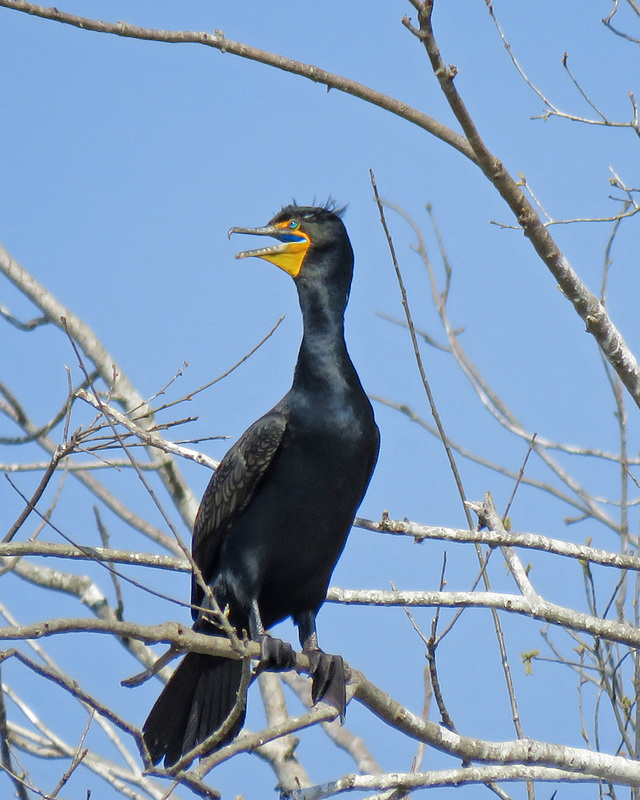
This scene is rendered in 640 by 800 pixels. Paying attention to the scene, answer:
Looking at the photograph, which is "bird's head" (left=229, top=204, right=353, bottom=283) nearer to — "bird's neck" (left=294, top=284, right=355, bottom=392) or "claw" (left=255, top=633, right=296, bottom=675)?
"bird's neck" (left=294, top=284, right=355, bottom=392)

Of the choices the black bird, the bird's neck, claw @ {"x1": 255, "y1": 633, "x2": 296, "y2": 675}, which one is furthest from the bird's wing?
claw @ {"x1": 255, "y1": 633, "x2": 296, "y2": 675}

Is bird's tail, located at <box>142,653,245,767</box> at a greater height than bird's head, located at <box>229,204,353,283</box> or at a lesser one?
lesser

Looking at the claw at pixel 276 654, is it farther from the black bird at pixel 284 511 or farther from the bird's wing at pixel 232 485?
the bird's wing at pixel 232 485

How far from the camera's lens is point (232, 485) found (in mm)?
3551

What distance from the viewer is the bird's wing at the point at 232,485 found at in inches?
137

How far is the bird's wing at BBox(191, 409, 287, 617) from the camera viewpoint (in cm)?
348

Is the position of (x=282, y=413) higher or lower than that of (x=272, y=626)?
higher

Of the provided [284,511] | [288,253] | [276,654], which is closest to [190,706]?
[276,654]

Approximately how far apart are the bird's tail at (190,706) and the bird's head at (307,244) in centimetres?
158

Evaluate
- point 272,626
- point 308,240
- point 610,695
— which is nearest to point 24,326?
point 308,240

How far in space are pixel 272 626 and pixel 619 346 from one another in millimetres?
1736

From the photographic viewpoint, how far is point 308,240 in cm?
385

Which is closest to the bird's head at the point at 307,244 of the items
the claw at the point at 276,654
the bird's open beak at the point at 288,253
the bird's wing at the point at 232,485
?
the bird's open beak at the point at 288,253

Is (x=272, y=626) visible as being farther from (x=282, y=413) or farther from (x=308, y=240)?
(x=308, y=240)
